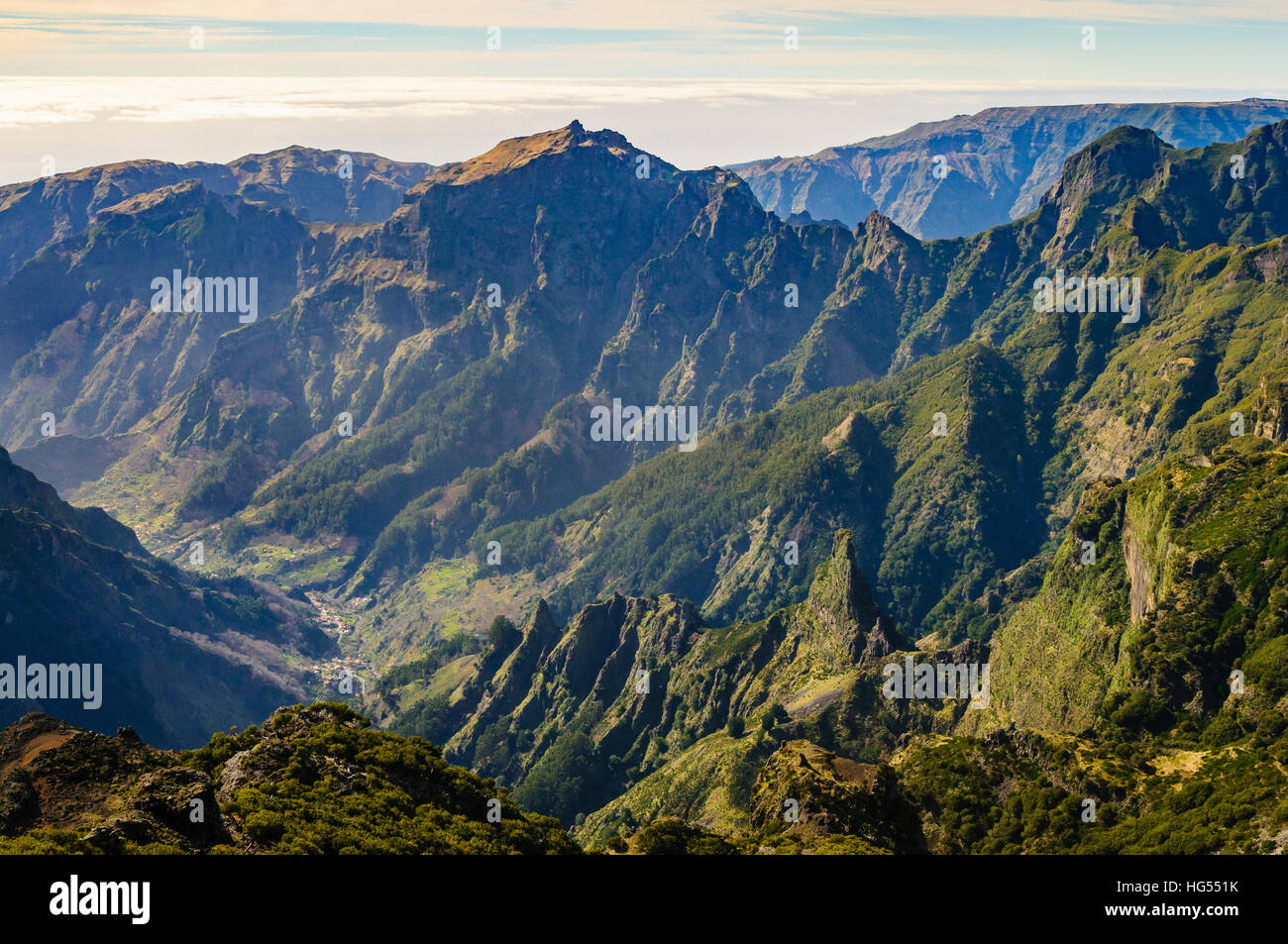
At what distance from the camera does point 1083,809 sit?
13112 centimetres
